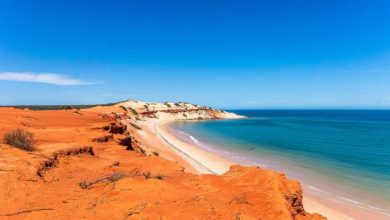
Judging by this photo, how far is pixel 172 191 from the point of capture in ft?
31.6

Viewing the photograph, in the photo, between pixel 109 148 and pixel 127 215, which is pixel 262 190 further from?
pixel 109 148

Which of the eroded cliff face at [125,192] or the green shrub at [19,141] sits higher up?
the green shrub at [19,141]

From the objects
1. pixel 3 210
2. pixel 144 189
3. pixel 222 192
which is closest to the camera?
pixel 3 210

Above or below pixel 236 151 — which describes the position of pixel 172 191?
above

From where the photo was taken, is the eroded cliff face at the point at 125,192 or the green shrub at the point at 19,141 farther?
the green shrub at the point at 19,141

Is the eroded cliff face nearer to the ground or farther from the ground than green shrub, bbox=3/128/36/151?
nearer to the ground

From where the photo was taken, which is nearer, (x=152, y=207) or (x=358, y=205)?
(x=152, y=207)

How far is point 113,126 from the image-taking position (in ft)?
88.3

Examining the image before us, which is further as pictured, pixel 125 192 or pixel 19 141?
pixel 19 141

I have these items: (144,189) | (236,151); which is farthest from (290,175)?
(144,189)

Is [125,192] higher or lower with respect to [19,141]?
lower

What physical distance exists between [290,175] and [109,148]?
16.8 meters

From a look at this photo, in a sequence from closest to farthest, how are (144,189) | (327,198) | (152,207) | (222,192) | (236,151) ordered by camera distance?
(152,207), (144,189), (222,192), (327,198), (236,151)

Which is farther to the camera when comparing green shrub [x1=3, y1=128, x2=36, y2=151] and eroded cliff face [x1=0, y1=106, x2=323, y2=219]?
green shrub [x1=3, y1=128, x2=36, y2=151]
